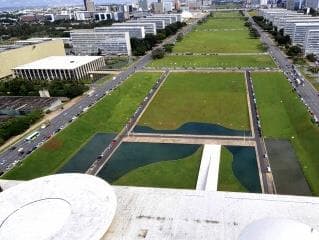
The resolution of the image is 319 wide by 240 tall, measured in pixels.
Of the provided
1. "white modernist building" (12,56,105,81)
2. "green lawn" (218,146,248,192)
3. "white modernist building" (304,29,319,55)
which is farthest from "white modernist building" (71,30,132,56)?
"green lawn" (218,146,248,192)

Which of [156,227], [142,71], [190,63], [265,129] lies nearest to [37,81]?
[142,71]

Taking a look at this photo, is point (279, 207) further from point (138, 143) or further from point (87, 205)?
point (138, 143)

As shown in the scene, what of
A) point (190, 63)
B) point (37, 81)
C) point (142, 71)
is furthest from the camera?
point (190, 63)

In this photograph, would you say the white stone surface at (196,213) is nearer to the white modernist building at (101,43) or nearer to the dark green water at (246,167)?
the dark green water at (246,167)

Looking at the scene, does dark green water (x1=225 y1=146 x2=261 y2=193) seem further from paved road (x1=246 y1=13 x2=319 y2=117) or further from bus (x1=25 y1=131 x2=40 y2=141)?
bus (x1=25 y1=131 x2=40 y2=141)

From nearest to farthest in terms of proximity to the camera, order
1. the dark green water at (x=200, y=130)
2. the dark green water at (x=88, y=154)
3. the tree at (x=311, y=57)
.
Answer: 1. the dark green water at (x=88, y=154)
2. the dark green water at (x=200, y=130)
3. the tree at (x=311, y=57)

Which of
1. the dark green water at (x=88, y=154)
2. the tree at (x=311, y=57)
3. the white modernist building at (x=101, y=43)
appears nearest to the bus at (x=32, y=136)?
the dark green water at (x=88, y=154)
